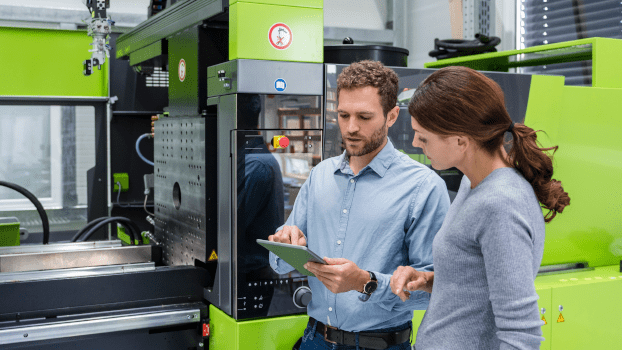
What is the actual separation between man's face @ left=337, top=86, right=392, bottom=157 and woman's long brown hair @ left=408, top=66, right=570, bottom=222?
0.49 m

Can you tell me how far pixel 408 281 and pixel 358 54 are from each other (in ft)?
3.95

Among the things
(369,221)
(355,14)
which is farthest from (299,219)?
(355,14)

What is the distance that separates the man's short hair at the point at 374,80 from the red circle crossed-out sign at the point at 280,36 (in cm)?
45

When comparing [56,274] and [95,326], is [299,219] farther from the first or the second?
[56,274]

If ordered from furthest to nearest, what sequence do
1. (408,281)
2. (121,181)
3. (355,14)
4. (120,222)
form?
(355,14) → (121,181) → (120,222) → (408,281)

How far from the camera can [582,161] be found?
8.72ft

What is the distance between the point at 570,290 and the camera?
241 centimetres

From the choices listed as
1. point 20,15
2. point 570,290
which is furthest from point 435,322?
point 20,15

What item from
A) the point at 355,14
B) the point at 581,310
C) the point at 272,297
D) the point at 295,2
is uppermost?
the point at 355,14

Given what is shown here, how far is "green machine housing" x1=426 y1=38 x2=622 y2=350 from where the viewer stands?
2496mm

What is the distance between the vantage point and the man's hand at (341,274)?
138 centimetres

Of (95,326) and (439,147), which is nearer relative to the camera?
(439,147)

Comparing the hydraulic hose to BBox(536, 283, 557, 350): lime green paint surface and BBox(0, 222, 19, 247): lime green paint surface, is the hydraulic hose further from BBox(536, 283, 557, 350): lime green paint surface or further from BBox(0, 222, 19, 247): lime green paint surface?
BBox(536, 283, 557, 350): lime green paint surface

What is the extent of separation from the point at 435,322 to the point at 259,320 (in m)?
1.06
